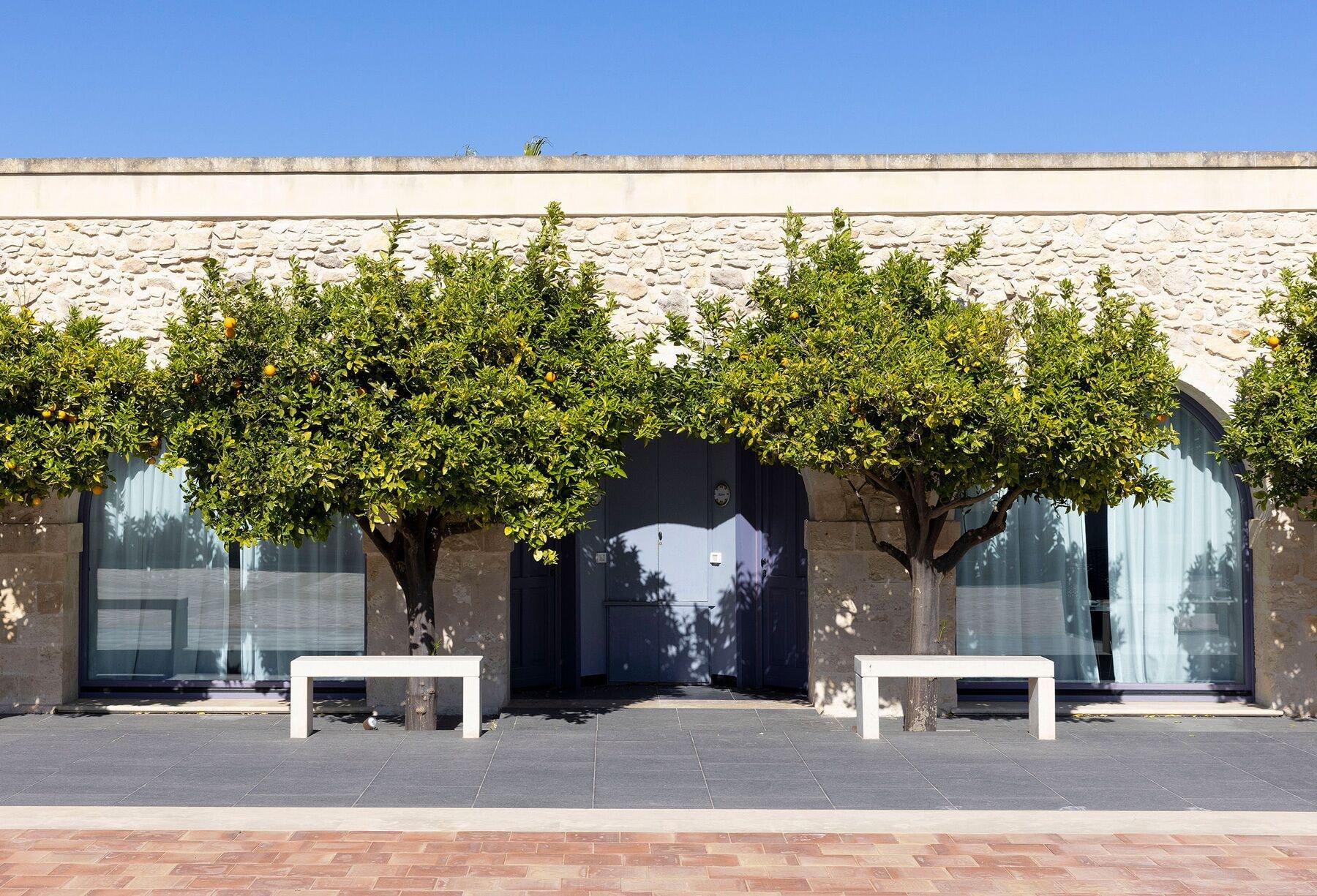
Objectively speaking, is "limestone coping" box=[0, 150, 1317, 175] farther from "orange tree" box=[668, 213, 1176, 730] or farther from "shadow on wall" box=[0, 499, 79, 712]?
"shadow on wall" box=[0, 499, 79, 712]

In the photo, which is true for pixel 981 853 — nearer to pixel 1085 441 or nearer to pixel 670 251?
pixel 1085 441

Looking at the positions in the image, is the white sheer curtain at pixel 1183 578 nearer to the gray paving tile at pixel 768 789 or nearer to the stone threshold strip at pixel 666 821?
the stone threshold strip at pixel 666 821

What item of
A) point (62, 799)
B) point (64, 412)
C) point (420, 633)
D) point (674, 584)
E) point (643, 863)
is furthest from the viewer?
point (674, 584)

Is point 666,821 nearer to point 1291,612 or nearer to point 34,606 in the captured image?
point 1291,612

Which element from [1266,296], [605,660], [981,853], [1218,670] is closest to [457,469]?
[981,853]

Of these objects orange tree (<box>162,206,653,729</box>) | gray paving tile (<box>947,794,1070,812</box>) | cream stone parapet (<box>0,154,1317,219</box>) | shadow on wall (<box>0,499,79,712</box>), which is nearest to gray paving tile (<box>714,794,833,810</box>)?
gray paving tile (<box>947,794,1070,812</box>)

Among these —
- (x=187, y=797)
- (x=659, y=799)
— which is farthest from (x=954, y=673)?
(x=187, y=797)

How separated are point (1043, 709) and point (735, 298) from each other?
4.15 meters

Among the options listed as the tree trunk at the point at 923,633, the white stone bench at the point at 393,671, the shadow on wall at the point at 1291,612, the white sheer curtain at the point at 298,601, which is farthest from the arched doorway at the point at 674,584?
the shadow on wall at the point at 1291,612

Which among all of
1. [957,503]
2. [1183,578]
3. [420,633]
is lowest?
[420,633]

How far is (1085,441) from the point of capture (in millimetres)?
7336

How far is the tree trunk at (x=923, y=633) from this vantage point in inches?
336

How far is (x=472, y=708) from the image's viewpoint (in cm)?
839

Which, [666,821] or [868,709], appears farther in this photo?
[868,709]
